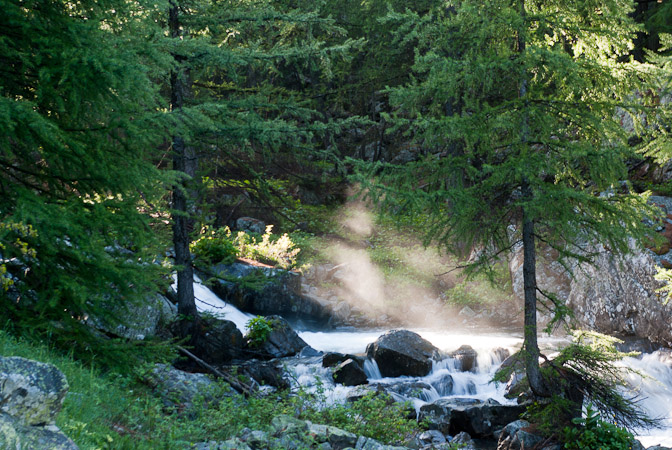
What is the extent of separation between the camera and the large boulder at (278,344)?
39.0 feet

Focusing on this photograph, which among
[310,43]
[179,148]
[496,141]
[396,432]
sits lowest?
[396,432]

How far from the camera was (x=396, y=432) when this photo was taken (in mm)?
6238

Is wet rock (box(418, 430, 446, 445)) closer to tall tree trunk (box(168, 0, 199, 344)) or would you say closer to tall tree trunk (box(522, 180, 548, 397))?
tall tree trunk (box(522, 180, 548, 397))

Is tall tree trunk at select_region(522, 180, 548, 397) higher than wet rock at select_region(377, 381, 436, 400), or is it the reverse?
tall tree trunk at select_region(522, 180, 548, 397)

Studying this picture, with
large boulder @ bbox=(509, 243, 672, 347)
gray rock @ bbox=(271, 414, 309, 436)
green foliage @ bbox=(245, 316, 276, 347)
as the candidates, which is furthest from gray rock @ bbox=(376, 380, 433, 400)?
gray rock @ bbox=(271, 414, 309, 436)

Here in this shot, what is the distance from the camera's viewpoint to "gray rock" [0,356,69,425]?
3.03 m

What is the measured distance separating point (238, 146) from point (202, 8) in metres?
2.71

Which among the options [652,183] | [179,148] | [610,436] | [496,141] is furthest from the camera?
[652,183]

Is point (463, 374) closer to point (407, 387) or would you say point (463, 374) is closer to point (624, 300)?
point (407, 387)

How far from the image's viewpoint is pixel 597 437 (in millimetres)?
6684

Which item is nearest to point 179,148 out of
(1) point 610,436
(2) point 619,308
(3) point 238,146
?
(3) point 238,146

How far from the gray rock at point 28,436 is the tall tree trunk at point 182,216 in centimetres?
623

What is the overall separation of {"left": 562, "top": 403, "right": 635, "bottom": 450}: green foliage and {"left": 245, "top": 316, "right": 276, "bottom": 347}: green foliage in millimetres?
7121

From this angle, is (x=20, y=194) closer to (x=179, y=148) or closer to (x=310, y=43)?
(x=179, y=148)
